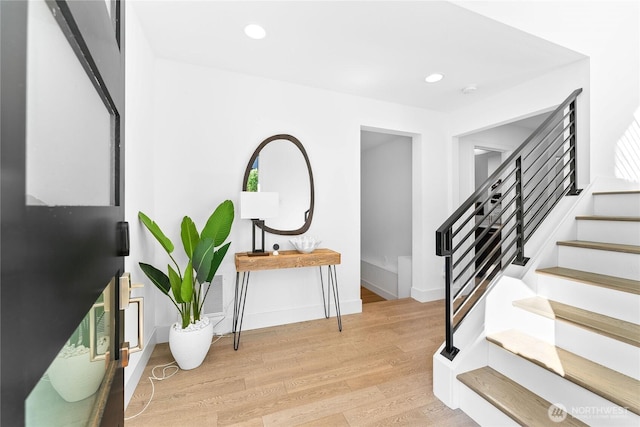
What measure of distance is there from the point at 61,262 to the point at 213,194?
2.35 metres

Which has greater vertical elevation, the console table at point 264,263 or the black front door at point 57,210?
the black front door at point 57,210

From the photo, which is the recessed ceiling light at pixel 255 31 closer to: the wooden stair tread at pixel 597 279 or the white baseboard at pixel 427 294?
the wooden stair tread at pixel 597 279

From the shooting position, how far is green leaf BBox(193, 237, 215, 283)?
1953 millimetres

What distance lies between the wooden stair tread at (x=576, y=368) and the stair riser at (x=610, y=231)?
979mm

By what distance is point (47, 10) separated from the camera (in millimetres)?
369

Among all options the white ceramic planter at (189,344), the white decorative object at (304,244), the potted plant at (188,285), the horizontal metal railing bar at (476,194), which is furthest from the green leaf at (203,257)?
the horizontal metal railing bar at (476,194)

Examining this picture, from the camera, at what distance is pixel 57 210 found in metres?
0.37

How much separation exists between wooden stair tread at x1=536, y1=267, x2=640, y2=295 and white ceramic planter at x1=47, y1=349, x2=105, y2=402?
221cm

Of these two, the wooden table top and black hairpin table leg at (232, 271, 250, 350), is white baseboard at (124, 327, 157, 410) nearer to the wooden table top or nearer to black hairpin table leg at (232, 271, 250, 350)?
black hairpin table leg at (232, 271, 250, 350)

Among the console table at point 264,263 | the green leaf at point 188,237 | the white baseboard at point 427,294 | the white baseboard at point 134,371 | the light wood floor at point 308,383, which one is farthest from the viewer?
the white baseboard at point 427,294

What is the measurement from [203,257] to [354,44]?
2.03 m

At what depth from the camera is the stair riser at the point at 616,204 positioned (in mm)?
1943

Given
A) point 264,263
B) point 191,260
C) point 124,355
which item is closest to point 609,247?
point 264,263

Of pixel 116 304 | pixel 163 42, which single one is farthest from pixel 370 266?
pixel 116 304
